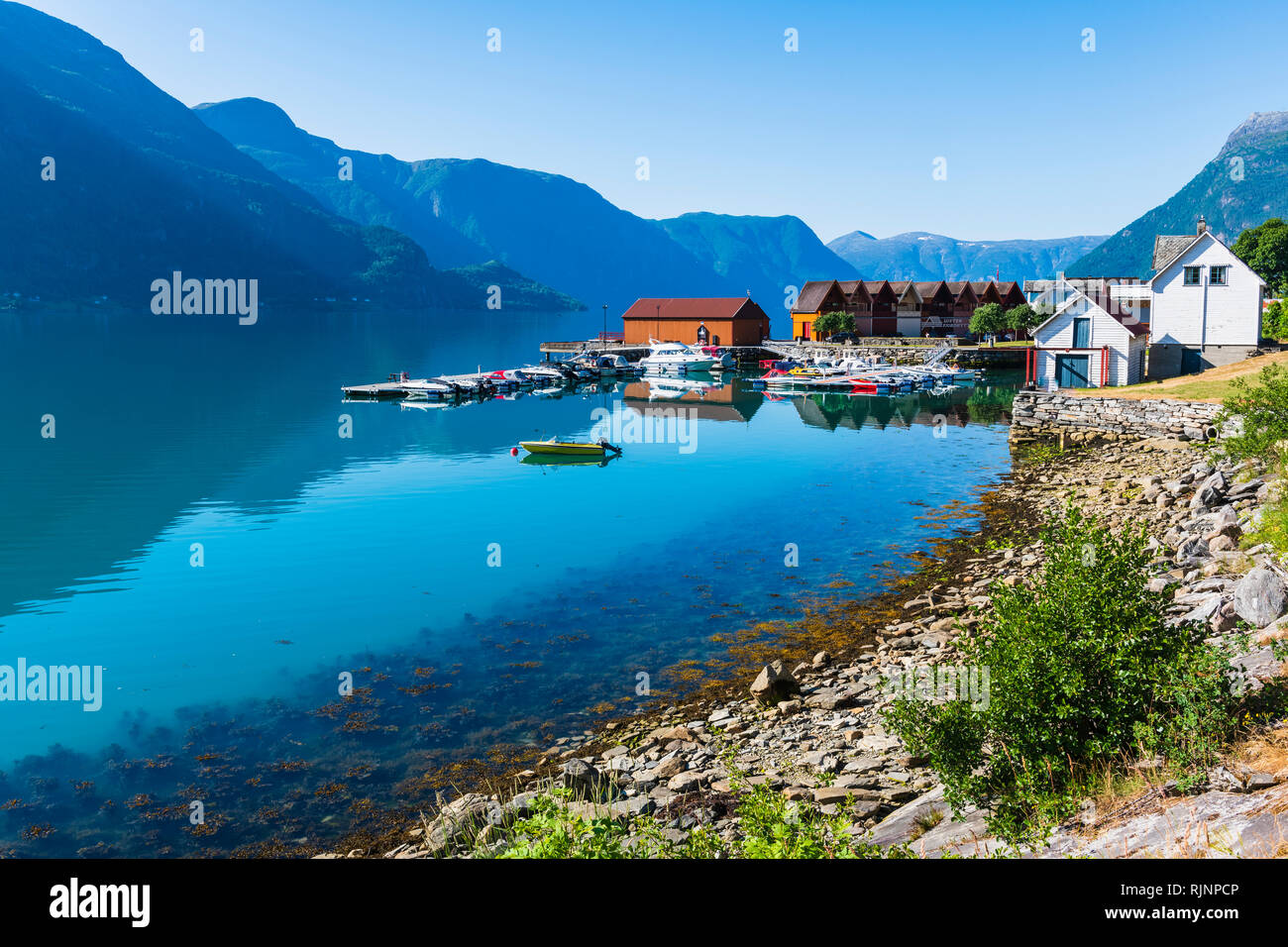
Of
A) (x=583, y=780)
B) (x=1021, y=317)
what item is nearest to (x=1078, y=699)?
(x=583, y=780)

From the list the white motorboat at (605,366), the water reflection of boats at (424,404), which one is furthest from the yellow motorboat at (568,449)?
the white motorboat at (605,366)

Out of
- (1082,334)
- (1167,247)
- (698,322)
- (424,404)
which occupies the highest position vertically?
(1167,247)

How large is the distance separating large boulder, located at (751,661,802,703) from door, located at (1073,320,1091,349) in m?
56.1

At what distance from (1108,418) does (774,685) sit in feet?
151

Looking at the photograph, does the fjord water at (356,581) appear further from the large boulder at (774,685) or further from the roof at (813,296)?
the roof at (813,296)

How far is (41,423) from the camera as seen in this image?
63.8 m

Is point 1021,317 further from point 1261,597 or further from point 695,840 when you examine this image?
point 695,840

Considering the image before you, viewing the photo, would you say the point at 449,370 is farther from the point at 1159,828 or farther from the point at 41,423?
the point at 1159,828

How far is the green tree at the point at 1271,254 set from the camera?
3868 inches

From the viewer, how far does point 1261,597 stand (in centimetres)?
1505

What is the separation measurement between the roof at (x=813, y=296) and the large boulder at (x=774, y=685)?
116943 mm

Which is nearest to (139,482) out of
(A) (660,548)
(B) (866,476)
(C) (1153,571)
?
(A) (660,548)
